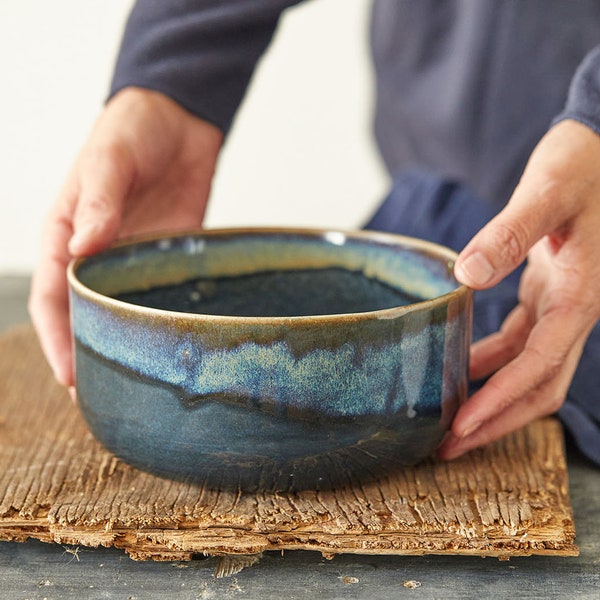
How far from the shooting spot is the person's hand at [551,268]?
19.8 inches

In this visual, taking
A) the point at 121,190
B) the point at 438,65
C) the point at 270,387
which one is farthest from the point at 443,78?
the point at 270,387

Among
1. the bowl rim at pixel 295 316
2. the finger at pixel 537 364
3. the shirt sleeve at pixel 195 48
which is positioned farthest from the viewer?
the shirt sleeve at pixel 195 48

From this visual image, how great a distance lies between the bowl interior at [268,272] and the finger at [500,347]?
0.25ft

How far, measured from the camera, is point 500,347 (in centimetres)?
63

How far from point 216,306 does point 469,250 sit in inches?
8.8

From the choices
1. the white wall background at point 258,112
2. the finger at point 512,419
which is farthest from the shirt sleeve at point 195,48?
the white wall background at point 258,112

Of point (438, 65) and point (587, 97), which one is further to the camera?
point (438, 65)

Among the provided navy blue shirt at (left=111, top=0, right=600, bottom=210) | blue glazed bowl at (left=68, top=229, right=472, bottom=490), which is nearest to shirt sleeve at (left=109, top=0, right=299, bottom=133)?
navy blue shirt at (left=111, top=0, right=600, bottom=210)

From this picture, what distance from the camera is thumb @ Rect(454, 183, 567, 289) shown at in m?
0.49

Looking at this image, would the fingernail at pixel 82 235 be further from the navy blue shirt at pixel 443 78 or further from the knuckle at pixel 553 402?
the knuckle at pixel 553 402

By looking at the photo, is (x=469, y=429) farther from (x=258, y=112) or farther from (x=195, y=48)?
(x=258, y=112)

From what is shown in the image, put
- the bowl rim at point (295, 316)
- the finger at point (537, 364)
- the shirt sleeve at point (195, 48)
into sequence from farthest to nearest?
the shirt sleeve at point (195, 48), the finger at point (537, 364), the bowl rim at point (295, 316)

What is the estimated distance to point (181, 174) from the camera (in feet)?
2.57

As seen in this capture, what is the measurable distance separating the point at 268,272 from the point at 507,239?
20cm
